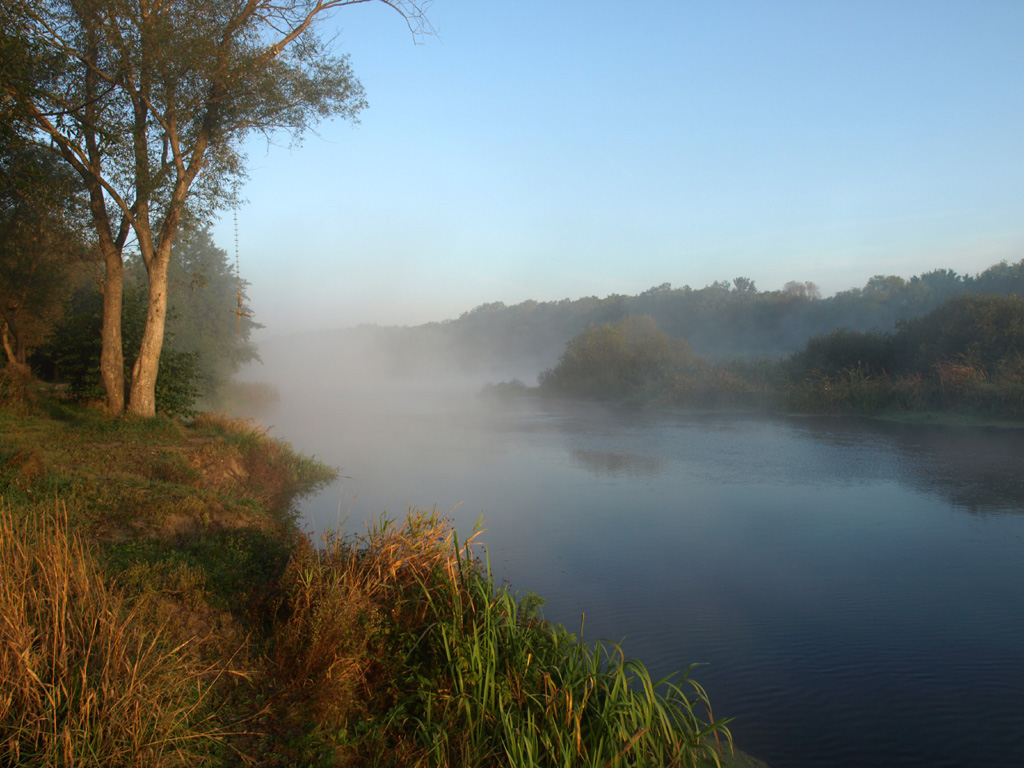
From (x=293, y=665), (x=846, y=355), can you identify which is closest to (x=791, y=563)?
(x=293, y=665)

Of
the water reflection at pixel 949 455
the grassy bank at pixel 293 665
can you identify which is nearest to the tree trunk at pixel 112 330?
the grassy bank at pixel 293 665

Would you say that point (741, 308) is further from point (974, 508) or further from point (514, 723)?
point (514, 723)

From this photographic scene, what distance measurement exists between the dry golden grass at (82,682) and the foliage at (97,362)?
36.2 ft

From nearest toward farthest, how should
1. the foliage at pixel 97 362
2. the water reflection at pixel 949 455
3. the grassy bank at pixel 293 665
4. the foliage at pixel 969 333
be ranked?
the grassy bank at pixel 293 665
the water reflection at pixel 949 455
the foliage at pixel 97 362
the foliage at pixel 969 333

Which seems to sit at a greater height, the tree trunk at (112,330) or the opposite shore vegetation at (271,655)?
the tree trunk at (112,330)

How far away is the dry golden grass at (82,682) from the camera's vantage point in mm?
2705

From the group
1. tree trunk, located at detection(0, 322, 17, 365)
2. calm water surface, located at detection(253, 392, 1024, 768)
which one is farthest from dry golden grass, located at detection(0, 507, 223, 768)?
tree trunk, located at detection(0, 322, 17, 365)

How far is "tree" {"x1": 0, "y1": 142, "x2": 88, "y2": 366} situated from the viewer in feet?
43.7

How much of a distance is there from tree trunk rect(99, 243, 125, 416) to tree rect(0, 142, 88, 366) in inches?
62.3

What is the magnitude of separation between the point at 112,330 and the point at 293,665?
10.4 metres

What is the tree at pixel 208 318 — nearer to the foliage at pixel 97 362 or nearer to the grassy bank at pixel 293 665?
the foliage at pixel 97 362

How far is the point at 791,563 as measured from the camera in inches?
288

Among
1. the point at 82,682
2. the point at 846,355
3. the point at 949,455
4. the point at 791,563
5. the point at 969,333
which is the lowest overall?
the point at 791,563

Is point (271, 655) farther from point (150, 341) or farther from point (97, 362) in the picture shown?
point (97, 362)
